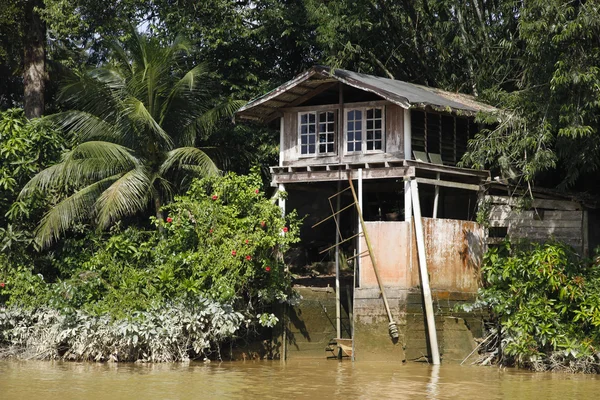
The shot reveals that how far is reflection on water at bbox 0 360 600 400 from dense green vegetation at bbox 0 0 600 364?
1.02 metres

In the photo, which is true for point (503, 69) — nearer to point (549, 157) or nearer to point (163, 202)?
point (549, 157)

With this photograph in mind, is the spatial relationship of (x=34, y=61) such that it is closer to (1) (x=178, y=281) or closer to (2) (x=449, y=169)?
(1) (x=178, y=281)

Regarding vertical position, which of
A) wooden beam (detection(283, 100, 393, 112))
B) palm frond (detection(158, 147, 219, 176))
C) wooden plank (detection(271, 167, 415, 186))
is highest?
wooden beam (detection(283, 100, 393, 112))

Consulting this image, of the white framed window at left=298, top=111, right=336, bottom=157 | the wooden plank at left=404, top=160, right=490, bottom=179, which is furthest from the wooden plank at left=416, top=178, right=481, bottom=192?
the white framed window at left=298, top=111, right=336, bottom=157

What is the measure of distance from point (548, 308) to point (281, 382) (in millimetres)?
5660

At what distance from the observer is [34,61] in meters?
25.5

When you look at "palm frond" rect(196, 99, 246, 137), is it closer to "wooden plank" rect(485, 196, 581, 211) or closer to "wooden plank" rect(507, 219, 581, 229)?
"wooden plank" rect(485, 196, 581, 211)

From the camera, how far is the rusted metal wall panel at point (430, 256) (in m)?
20.9

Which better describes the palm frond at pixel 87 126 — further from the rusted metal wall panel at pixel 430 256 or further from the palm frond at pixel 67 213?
the rusted metal wall panel at pixel 430 256

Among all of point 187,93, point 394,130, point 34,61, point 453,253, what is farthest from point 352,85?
point 34,61

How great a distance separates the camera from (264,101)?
23.1 metres

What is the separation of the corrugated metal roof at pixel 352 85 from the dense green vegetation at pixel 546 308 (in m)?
4.30

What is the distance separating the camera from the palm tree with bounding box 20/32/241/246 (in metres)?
22.5

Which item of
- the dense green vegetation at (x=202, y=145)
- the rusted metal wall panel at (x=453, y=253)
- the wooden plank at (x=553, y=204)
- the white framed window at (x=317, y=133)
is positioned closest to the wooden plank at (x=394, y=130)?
the white framed window at (x=317, y=133)
